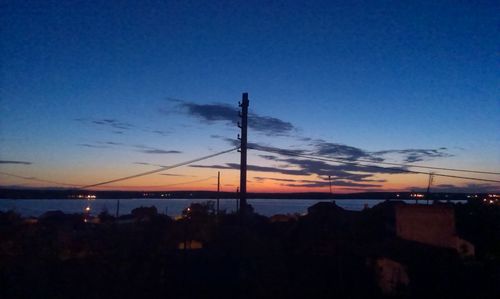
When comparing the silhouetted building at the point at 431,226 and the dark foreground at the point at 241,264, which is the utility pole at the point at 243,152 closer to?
the dark foreground at the point at 241,264

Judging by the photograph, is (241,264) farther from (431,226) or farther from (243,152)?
(431,226)

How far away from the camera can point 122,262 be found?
23.0m

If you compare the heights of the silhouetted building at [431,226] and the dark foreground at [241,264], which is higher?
the silhouetted building at [431,226]

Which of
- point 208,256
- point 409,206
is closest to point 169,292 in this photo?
point 208,256

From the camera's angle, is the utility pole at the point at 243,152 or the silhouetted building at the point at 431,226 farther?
the silhouetted building at the point at 431,226

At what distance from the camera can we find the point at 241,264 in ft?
63.4

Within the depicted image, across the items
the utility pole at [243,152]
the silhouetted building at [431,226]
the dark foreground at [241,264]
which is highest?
the utility pole at [243,152]

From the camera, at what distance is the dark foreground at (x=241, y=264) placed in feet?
60.5

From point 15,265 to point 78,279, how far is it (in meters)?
4.15

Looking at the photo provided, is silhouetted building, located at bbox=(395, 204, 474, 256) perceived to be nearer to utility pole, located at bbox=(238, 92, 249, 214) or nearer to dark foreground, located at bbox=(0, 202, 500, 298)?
dark foreground, located at bbox=(0, 202, 500, 298)

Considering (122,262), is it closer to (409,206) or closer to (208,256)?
(208,256)

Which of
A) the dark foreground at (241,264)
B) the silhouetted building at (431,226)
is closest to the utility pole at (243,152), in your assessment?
the dark foreground at (241,264)

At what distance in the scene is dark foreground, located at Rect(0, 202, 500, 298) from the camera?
18.4m

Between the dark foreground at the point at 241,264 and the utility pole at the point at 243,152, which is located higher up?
the utility pole at the point at 243,152
